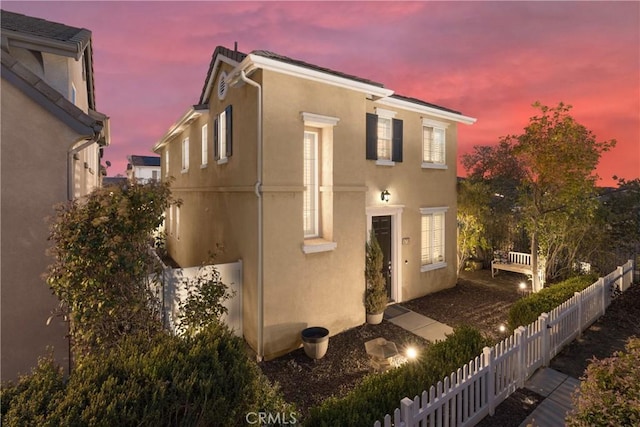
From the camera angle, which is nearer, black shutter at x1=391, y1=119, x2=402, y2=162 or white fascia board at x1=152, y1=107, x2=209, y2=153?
black shutter at x1=391, y1=119, x2=402, y2=162

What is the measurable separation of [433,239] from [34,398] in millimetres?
12178

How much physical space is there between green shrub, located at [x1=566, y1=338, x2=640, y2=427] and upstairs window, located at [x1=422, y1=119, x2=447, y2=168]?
354 inches

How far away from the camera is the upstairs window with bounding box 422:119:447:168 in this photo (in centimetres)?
1239

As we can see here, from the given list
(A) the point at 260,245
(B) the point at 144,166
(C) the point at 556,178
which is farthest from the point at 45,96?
(B) the point at 144,166

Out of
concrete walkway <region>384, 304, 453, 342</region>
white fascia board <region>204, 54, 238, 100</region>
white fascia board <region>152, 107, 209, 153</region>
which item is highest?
white fascia board <region>204, 54, 238, 100</region>

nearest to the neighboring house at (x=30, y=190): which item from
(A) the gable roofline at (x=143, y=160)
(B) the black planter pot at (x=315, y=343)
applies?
(B) the black planter pot at (x=315, y=343)

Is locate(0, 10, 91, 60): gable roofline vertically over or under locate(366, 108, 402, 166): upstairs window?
over

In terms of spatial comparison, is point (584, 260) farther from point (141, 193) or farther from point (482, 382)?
point (141, 193)

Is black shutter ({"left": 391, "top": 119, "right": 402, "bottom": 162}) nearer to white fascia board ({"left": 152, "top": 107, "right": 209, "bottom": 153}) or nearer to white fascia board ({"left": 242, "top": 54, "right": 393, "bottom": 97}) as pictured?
white fascia board ({"left": 242, "top": 54, "right": 393, "bottom": 97})

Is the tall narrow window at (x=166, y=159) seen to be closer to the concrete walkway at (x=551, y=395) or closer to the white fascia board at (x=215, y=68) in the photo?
the white fascia board at (x=215, y=68)

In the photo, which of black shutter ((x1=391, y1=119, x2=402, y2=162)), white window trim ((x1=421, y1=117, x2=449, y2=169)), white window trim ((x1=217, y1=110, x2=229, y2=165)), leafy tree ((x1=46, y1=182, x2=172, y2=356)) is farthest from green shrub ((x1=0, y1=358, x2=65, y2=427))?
white window trim ((x1=421, y1=117, x2=449, y2=169))

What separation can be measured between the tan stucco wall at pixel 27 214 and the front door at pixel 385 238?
28.2ft

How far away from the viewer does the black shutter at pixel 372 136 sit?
10.4 metres

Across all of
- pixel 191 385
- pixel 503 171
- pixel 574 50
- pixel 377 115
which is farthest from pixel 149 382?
pixel 503 171
